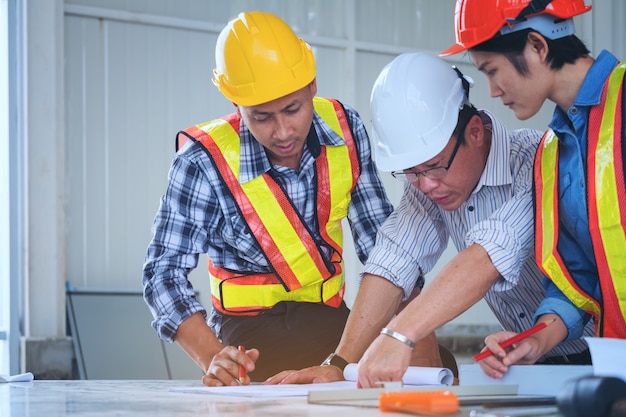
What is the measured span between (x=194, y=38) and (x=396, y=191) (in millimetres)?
2750

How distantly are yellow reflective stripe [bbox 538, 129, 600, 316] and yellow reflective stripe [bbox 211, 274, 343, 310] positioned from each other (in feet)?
3.86

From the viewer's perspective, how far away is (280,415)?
5.36 ft

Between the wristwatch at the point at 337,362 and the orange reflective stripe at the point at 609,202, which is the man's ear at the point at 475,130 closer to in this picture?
the orange reflective stripe at the point at 609,202

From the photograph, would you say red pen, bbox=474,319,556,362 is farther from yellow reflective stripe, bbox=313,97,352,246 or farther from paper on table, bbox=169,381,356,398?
yellow reflective stripe, bbox=313,97,352,246

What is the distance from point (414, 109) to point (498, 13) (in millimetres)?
456

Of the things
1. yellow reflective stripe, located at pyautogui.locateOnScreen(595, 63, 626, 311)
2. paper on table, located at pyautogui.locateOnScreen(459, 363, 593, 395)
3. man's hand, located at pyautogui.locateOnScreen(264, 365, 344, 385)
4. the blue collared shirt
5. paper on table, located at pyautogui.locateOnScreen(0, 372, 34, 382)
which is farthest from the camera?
paper on table, located at pyautogui.locateOnScreen(0, 372, 34, 382)

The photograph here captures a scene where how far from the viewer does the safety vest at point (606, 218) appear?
2.12 metres

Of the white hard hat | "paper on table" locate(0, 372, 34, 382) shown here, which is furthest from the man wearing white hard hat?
"paper on table" locate(0, 372, 34, 382)

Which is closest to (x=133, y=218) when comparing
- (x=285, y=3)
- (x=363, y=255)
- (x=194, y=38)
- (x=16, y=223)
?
(x=16, y=223)

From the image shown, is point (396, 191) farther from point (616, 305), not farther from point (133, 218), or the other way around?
point (616, 305)

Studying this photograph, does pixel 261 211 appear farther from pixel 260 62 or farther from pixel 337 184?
pixel 260 62

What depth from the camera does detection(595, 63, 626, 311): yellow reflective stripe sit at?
2113mm

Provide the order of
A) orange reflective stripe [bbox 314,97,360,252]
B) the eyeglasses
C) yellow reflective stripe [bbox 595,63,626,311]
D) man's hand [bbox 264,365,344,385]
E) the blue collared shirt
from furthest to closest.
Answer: orange reflective stripe [bbox 314,97,360,252] < the eyeglasses < man's hand [bbox 264,365,344,385] < the blue collared shirt < yellow reflective stripe [bbox 595,63,626,311]

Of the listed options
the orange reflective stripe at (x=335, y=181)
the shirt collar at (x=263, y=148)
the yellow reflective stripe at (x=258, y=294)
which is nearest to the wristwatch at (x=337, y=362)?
the yellow reflective stripe at (x=258, y=294)
